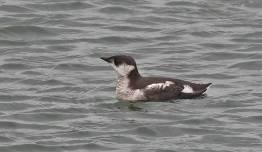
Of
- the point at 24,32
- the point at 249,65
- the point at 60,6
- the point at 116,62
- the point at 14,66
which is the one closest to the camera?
the point at 116,62

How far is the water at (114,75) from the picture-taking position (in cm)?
1884

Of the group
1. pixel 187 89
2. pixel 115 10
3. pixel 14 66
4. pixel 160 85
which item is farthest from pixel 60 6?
pixel 187 89

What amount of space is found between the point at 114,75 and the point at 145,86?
1.95m

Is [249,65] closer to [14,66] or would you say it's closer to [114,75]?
[114,75]

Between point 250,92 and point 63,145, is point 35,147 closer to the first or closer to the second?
point 63,145

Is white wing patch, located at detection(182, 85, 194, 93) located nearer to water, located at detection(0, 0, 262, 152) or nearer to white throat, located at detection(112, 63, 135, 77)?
water, located at detection(0, 0, 262, 152)

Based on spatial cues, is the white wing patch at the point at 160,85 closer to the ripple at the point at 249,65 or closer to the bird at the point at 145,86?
the bird at the point at 145,86

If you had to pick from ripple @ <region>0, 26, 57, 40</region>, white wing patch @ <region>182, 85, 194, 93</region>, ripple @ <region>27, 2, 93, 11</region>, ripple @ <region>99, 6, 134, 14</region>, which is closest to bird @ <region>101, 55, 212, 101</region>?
white wing patch @ <region>182, 85, 194, 93</region>

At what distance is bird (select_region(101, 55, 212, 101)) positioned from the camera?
71.0 ft

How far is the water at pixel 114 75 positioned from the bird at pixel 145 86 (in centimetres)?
20

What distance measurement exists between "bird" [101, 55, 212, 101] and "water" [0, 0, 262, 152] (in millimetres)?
203

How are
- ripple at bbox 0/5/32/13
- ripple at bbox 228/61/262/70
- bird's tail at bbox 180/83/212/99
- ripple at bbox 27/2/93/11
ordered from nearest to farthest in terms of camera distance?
bird's tail at bbox 180/83/212/99
ripple at bbox 228/61/262/70
ripple at bbox 0/5/32/13
ripple at bbox 27/2/93/11

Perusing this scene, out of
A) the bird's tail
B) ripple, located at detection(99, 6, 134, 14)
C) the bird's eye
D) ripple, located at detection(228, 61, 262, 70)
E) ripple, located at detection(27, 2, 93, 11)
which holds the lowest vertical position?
the bird's tail

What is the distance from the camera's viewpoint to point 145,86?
21.8 m
